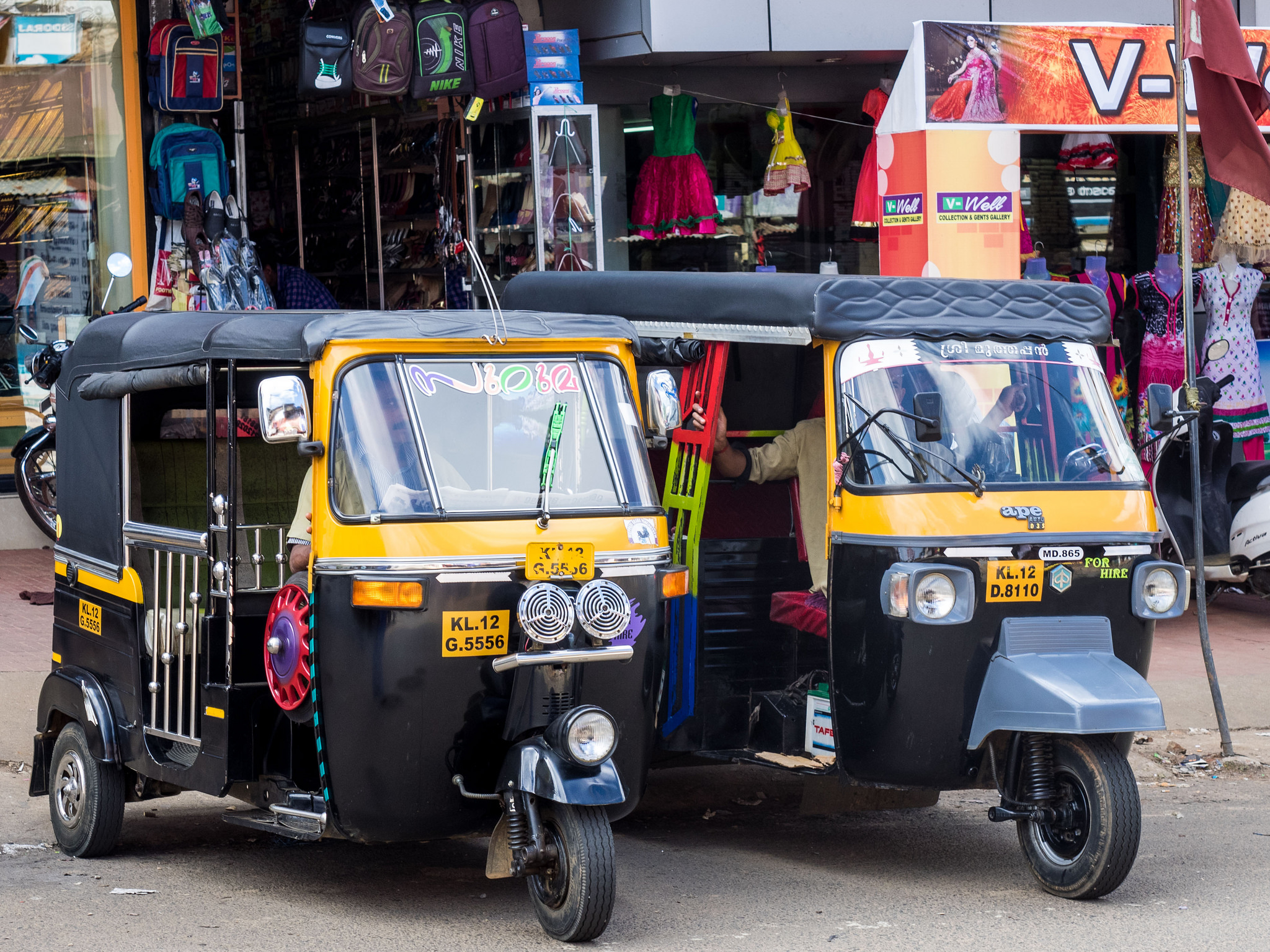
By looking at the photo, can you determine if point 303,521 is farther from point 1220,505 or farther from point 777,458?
point 1220,505

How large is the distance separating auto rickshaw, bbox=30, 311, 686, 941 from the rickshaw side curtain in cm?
1

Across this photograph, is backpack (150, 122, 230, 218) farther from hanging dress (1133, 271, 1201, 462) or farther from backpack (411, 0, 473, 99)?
hanging dress (1133, 271, 1201, 462)

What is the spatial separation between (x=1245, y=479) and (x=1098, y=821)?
5.77 meters

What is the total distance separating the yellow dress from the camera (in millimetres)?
13328

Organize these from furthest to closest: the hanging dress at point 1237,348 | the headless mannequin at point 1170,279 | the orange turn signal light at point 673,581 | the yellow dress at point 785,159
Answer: the yellow dress at point 785,159
the hanging dress at point 1237,348
the headless mannequin at point 1170,279
the orange turn signal light at point 673,581

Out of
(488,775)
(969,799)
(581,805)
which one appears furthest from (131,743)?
(969,799)

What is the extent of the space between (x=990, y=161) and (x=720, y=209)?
107 inches

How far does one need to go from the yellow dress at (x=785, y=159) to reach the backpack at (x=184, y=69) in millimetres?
4255

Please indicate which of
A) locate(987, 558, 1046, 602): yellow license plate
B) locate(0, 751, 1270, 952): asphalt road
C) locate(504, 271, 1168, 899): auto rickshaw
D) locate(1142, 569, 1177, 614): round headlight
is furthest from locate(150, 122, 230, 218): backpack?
locate(1142, 569, 1177, 614): round headlight

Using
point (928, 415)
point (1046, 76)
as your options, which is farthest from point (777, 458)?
point (1046, 76)

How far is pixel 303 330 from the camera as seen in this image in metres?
5.74

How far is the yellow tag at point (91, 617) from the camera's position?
6711mm

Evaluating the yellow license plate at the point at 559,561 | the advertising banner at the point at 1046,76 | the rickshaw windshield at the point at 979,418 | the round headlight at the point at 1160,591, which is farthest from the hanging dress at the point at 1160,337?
the yellow license plate at the point at 559,561

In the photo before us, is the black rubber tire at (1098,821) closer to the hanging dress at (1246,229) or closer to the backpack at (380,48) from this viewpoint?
the backpack at (380,48)
